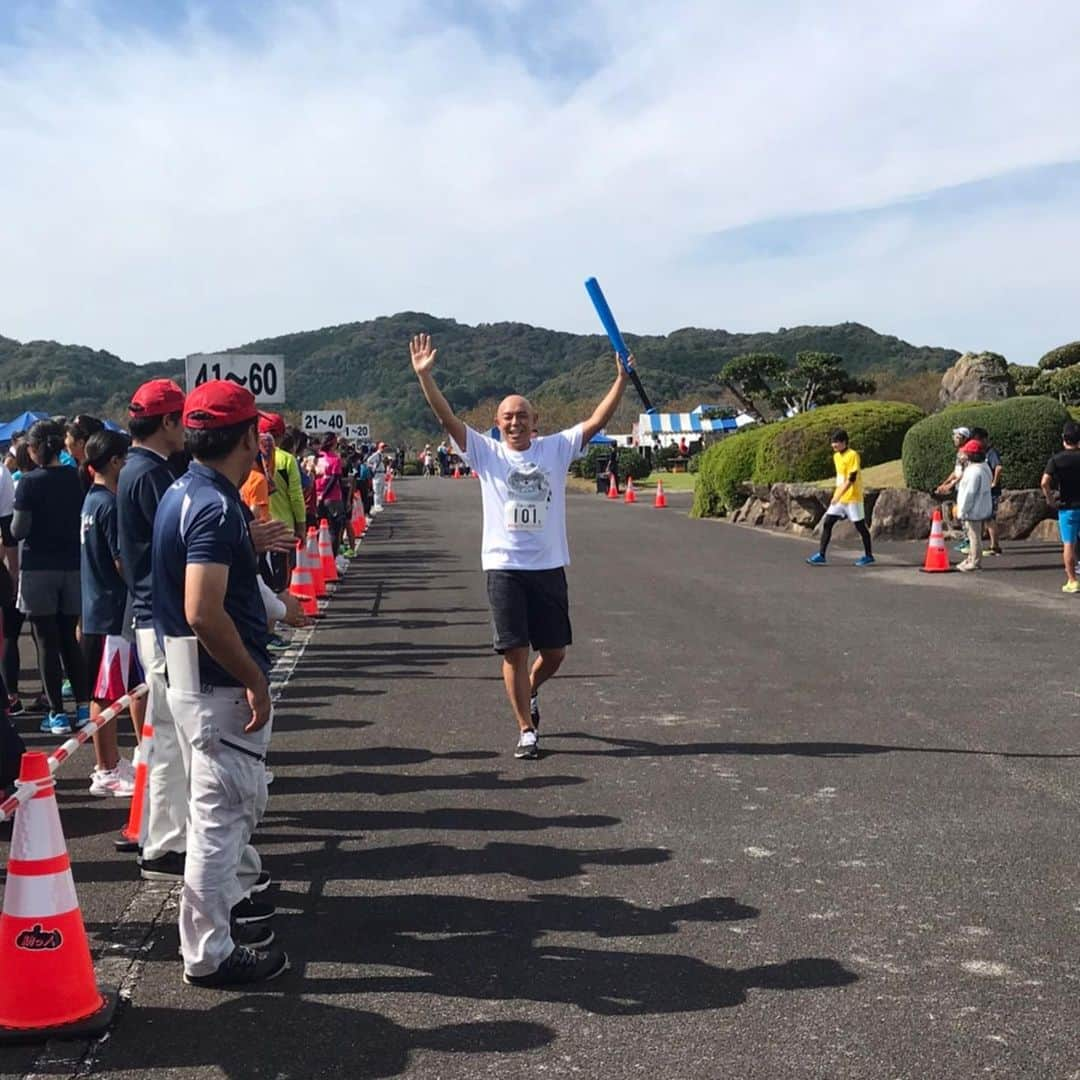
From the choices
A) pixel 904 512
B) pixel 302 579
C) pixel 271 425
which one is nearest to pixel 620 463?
pixel 904 512

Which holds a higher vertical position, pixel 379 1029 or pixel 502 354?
pixel 502 354

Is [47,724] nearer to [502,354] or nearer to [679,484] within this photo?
[679,484]

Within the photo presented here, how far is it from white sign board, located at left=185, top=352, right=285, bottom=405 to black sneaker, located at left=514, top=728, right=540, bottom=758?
24.9ft

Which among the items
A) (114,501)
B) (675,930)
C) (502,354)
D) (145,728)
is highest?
(502,354)

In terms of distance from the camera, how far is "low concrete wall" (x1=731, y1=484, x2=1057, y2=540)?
19922mm

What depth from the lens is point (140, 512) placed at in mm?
5629

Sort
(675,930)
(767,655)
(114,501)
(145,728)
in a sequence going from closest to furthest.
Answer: (675,930)
(145,728)
(114,501)
(767,655)

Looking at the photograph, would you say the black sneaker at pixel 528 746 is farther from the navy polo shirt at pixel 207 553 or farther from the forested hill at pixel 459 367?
the forested hill at pixel 459 367

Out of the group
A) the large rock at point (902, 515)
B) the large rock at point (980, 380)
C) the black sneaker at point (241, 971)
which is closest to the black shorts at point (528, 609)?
the black sneaker at point (241, 971)

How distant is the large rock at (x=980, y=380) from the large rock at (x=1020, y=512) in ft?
39.5

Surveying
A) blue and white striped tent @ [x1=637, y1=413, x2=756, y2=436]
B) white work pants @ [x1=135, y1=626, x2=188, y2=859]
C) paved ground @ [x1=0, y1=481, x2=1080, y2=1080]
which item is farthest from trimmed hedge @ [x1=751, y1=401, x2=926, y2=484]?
blue and white striped tent @ [x1=637, y1=413, x2=756, y2=436]

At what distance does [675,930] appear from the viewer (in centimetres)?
468

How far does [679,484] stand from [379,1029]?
150 feet

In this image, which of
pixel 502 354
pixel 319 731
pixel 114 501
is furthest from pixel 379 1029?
pixel 502 354
